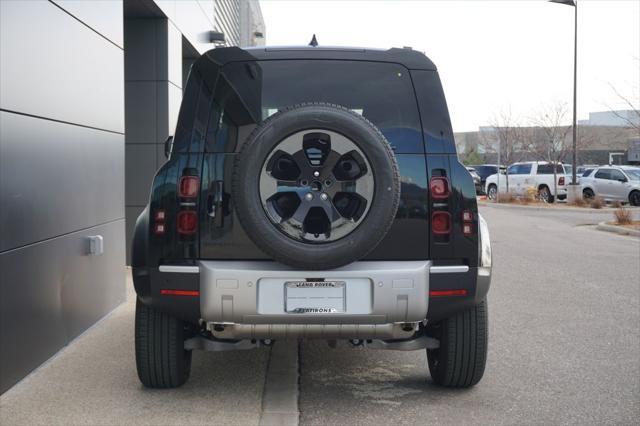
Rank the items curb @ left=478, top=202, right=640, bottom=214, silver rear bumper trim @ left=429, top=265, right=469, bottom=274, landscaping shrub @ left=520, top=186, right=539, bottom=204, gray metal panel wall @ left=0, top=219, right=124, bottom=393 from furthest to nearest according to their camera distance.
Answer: landscaping shrub @ left=520, top=186, right=539, bottom=204, curb @ left=478, top=202, right=640, bottom=214, gray metal panel wall @ left=0, top=219, right=124, bottom=393, silver rear bumper trim @ left=429, top=265, right=469, bottom=274

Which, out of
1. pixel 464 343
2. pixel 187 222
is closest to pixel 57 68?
pixel 187 222

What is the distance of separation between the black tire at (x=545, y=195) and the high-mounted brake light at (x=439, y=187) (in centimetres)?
3091

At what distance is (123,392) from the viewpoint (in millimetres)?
4812

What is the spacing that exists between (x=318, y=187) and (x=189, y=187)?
0.72 metres

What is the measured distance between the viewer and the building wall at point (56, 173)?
4.91 meters

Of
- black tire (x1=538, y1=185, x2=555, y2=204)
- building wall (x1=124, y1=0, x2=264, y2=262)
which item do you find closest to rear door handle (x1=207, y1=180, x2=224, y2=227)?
building wall (x1=124, y1=0, x2=264, y2=262)

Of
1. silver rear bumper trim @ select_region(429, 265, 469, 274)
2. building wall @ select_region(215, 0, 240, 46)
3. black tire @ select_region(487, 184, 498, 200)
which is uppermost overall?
building wall @ select_region(215, 0, 240, 46)

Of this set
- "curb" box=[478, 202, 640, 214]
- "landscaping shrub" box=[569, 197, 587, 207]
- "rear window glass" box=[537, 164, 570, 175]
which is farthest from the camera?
"rear window glass" box=[537, 164, 570, 175]

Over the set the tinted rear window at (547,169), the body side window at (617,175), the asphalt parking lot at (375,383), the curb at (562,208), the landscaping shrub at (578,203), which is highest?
the tinted rear window at (547,169)

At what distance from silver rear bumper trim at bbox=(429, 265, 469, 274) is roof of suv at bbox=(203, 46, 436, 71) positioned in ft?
3.71

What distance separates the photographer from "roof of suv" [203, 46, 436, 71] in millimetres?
4434

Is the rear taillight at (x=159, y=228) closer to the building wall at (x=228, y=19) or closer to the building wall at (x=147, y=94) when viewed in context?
the building wall at (x=147, y=94)

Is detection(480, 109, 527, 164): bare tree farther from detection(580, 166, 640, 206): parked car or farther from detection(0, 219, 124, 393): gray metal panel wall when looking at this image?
detection(0, 219, 124, 393): gray metal panel wall

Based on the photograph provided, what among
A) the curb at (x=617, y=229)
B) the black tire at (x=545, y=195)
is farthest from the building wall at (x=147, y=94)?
the black tire at (x=545, y=195)
